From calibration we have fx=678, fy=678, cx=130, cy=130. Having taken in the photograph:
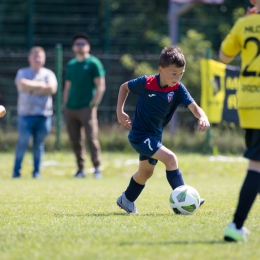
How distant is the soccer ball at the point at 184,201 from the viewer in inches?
241

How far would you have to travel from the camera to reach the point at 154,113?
6.38 metres

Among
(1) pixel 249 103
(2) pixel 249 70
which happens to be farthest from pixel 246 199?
(2) pixel 249 70

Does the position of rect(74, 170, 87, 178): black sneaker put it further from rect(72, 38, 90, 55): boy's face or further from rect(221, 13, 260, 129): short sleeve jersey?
rect(221, 13, 260, 129): short sleeve jersey

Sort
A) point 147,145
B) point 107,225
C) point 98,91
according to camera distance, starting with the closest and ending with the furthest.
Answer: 1. point 107,225
2. point 147,145
3. point 98,91

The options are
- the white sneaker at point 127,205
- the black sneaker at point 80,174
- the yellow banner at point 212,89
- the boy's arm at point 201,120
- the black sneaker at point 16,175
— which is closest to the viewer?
the boy's arm at point 201,120

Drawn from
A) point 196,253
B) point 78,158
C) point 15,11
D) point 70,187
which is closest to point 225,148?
point 78,158

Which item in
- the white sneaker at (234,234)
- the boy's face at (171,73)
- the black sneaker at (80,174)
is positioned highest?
the boy's face at (171,73)

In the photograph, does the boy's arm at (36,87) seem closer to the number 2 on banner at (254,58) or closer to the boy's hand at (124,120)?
the boy's hand at (124,120)

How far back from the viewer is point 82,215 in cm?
607

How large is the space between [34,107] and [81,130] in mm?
978

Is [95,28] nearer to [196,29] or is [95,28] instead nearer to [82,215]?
[196,29]

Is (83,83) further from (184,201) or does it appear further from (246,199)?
(246,199)

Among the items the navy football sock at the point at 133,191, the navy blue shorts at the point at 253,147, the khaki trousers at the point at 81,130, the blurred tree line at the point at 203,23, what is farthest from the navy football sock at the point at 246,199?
the blurred tree line at the point at 203,23

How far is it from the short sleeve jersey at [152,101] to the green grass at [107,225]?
797 mm
